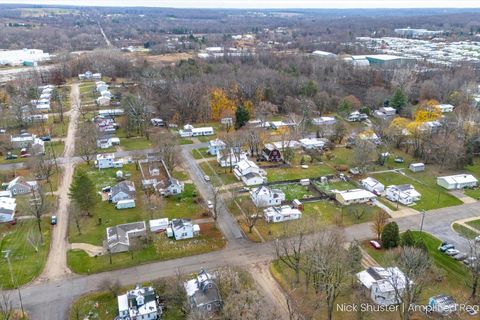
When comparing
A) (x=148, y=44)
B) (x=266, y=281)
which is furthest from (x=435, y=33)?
(x=266, y=281)

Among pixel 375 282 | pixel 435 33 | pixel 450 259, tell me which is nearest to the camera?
pixel 375 282

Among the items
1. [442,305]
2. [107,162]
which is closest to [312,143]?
[107,162]

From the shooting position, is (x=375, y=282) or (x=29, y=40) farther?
(x=29, y=40)

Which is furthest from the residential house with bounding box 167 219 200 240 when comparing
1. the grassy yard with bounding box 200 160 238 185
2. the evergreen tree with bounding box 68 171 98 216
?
the grassy yard with bounding box 200 160 238 185

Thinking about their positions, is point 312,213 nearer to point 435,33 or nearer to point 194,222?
point 194,222

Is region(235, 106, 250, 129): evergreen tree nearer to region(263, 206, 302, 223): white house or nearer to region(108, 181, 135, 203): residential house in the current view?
region(108, 181, 135, 203): residential house

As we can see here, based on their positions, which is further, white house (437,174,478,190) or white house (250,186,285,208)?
white house (437,174,478,190)
